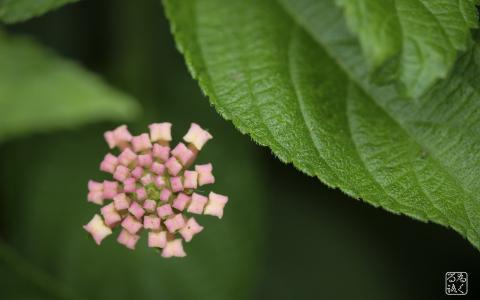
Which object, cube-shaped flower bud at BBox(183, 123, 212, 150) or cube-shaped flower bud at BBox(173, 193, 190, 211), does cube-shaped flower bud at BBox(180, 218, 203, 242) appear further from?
cube-shaped flower bud at BBox(183, 123, 212, 150)

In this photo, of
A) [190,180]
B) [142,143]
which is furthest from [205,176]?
[142,143]

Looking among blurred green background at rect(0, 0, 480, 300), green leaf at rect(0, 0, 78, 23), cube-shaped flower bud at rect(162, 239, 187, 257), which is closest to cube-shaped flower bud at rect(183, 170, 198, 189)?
cube-shaped flower bud at rect(162, 239, 187, 257)

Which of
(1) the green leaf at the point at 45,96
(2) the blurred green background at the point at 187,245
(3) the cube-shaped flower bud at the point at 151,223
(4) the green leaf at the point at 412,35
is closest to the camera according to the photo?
(4) the green leaf at the point at 412,35

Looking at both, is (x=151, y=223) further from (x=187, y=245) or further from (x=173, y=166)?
(x=187, y=245)

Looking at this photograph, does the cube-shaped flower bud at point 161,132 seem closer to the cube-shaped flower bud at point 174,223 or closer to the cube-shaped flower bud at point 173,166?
the cube-shaped flower bud at point 173,166

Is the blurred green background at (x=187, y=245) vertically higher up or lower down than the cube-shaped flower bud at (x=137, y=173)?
lower down

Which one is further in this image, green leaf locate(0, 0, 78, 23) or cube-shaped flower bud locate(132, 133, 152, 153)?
green leaf locate(0, 0, 78, 23)

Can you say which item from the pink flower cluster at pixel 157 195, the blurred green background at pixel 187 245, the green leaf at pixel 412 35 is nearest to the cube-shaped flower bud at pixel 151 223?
the pink flower cluster at pixel 157 195
